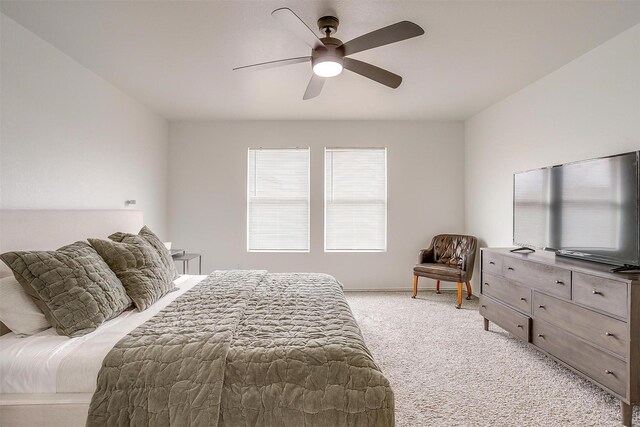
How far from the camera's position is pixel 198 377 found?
4.28 feet

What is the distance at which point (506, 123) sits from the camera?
3.82 m

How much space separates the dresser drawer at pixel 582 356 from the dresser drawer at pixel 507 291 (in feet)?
0.62

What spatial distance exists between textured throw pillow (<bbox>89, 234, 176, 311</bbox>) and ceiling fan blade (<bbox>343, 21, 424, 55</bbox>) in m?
2.08

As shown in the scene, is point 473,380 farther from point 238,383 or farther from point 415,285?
point 415,285

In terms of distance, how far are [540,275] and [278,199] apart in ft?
11.3

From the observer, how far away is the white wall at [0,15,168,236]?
2262mm

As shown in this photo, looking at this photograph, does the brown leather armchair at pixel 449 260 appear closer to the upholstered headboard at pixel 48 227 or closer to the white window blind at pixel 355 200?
the white window blind at pixel 355 200

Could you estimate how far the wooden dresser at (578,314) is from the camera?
1.82 meters

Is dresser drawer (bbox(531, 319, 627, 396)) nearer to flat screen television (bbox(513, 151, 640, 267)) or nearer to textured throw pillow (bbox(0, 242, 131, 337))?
flat screen television (bbox(513, 151, 640, 267))

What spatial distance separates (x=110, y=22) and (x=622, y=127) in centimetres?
386

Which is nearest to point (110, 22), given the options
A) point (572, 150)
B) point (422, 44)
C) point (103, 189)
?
point (103, 189)

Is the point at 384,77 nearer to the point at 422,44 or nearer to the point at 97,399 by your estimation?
the point at 422,44

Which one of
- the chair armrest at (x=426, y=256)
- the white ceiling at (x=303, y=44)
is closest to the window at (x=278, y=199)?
the white ceiling at (x=303, y=44)

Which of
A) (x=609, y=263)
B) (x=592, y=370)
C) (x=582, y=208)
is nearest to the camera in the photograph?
(x=592, y=370)
